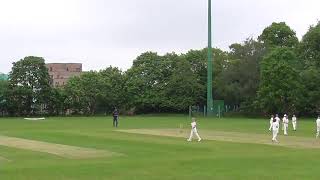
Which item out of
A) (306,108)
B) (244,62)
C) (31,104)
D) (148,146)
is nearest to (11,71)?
(31,104)

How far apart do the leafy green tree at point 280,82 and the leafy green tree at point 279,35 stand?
72.0 ft

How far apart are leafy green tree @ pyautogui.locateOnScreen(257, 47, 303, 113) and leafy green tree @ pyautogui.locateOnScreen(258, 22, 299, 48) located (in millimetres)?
21933

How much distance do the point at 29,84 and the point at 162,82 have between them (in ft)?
86.7

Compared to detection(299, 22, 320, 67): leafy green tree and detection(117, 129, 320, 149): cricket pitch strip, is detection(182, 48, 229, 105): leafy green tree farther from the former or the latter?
detection(117, 129, 320, 149): cricket pitch strip

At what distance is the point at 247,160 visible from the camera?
23453 millimetres

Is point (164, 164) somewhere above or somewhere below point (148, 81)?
below

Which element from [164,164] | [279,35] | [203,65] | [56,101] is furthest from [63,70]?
[164,164]

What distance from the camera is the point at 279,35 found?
114312mm

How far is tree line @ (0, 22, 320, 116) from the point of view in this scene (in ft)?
336

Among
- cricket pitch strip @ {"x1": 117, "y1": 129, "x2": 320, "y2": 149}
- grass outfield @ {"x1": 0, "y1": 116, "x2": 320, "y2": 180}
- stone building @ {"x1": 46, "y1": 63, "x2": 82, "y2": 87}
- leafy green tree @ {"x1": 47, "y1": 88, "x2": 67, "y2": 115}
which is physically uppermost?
stone building @ {"x1": 46, "y1": 63, "x2": 82, "y2": 87}

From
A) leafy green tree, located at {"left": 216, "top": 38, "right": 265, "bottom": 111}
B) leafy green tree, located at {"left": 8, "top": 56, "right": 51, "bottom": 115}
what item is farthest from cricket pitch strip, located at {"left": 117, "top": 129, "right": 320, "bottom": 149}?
leafy green tree, located at {"left": 8, "top": 56, "right": 51, "bottom": 115}

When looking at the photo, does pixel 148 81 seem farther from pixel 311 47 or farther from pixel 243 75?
pixel 311 47

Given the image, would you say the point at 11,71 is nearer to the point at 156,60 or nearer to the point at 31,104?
the point at 31,104

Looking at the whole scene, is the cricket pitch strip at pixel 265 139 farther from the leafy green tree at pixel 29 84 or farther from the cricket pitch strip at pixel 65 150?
the leafy green tree at pixel 29 84
